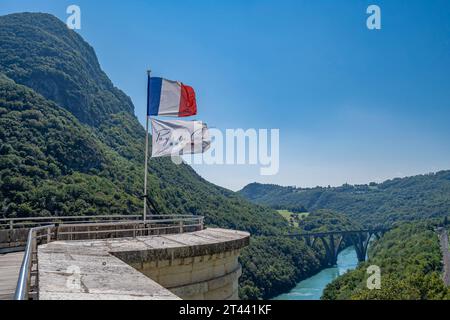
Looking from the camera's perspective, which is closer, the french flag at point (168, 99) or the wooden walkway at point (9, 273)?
the wooden walkway at point (9, 273)

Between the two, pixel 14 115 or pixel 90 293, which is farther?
pixel 14 115

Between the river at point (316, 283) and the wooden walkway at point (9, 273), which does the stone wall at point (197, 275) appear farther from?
the river at point (316, 283)

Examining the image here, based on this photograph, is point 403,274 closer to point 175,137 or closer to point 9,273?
point 175,137

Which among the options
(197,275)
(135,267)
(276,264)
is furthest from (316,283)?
(135,267)

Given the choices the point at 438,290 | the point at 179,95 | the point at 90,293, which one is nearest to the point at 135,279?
the point at 90,293

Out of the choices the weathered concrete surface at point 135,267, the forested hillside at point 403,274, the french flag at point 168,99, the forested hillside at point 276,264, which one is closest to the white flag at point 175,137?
the french flag at point 168,99
